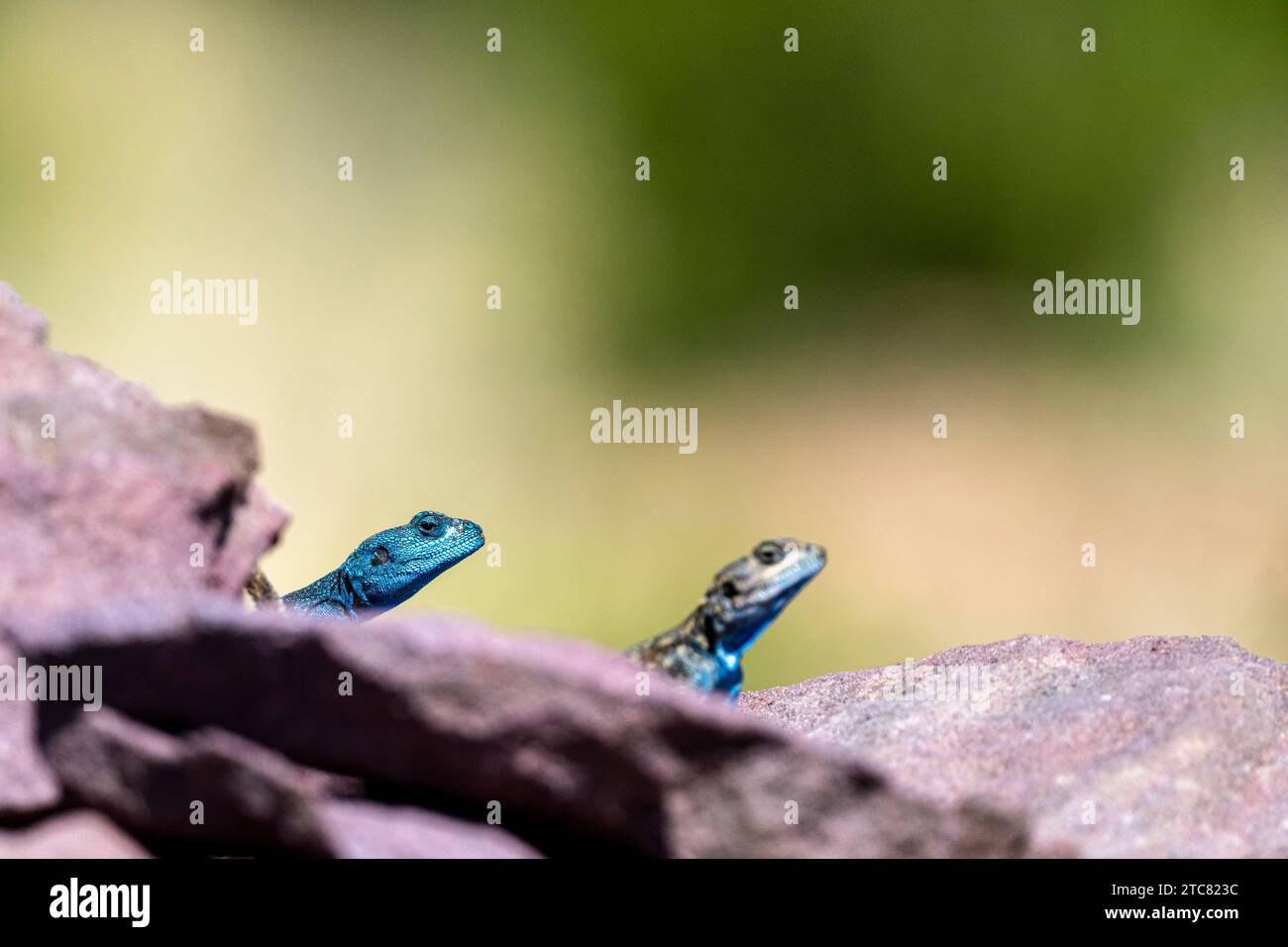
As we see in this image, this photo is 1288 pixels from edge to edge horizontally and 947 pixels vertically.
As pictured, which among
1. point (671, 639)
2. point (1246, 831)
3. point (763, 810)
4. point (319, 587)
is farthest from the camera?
point (319, 587)

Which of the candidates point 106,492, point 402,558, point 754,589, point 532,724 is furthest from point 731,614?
point 402,558

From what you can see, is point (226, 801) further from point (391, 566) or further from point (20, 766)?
point (391, 566)

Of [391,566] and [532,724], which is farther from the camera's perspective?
[391,566]

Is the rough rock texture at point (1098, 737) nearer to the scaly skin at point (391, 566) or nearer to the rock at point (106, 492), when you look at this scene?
the scaly skin at point (391, 566)

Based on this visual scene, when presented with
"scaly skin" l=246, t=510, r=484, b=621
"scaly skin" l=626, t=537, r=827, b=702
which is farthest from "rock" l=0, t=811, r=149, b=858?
"scaly skin" l=246, t=510, r=484, b=621
